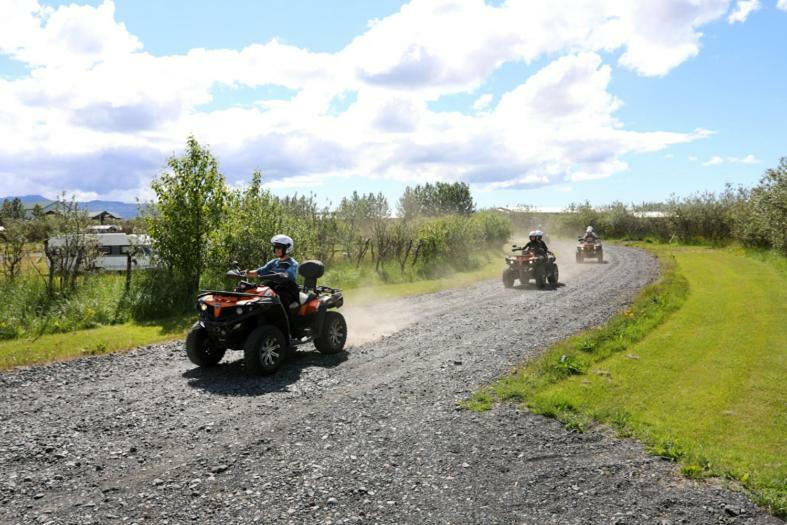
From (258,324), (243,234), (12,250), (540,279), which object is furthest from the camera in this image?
(540,279)

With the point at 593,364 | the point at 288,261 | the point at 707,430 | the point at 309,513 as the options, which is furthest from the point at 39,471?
the point at 593,364

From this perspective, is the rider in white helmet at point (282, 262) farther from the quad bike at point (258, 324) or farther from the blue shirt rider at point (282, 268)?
the quad bike at point (258, 324)

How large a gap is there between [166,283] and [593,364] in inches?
508

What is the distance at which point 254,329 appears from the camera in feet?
33.2

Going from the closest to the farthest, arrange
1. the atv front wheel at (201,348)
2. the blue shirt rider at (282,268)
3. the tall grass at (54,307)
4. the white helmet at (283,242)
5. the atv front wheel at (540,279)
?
the atv front wheel at (201,348), the white helmet at (283,242), the blue shirt rider at (282,268), the tall grass at (54,307), the atv front wheel at (540,279)

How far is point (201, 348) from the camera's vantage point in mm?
10469

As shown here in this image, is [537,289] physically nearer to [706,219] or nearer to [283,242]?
[283,242]

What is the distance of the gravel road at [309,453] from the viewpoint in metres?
5.68

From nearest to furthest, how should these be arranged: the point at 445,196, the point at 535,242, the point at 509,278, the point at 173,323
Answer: the point at 173,323 → the point at 509,278 → the point at 535,242 → the point at 445,196

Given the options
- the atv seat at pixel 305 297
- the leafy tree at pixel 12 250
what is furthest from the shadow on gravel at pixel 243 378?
the leafy tree at pixel 12 250

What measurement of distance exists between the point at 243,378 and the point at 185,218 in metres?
10.1

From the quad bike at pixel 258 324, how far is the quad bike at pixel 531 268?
13.5 meters

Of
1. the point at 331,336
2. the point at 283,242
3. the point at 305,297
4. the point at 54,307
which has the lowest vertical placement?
the point at 331,336

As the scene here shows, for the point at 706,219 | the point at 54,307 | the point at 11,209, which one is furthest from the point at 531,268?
the point at 11,209
